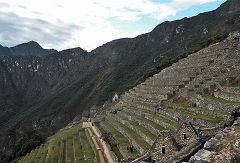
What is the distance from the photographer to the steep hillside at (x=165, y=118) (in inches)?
1037

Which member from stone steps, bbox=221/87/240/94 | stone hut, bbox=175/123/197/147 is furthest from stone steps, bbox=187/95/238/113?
stone hut, bbox=175/123/197/147

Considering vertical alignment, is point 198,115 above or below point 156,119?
above

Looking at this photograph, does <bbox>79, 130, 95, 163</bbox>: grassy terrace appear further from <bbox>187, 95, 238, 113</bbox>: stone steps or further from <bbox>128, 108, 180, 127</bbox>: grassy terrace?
<bbox>187, 95, 238, 113</bbox>: stone steps

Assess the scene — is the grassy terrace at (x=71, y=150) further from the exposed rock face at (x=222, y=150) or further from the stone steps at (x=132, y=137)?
the exposed rock face at (x=222, y=150)

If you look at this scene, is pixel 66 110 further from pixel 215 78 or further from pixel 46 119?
pixel 215 78

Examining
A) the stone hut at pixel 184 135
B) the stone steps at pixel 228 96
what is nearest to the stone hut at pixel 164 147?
the stone hut at pixel 184 135

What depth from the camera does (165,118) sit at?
122 ft

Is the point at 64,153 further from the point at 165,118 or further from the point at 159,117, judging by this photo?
the point at 165,118

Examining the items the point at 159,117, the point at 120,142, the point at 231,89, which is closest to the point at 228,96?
the point at 231,89

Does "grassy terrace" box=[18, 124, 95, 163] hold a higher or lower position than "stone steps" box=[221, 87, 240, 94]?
lower

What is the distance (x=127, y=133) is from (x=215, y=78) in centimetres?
1136

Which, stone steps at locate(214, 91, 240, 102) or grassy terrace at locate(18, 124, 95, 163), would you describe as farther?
grassy terrace at locate(18, 124, 95, 163)

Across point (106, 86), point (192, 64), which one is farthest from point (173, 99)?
point (106, 86)

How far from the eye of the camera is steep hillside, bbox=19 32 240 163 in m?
26.3
